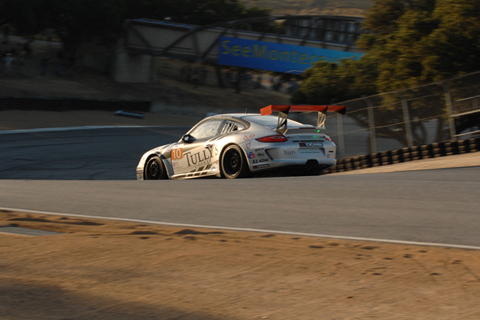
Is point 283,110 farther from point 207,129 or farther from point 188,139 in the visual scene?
point 188,139

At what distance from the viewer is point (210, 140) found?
35.4 feet

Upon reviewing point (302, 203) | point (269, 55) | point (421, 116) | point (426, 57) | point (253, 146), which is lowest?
point (302, 203)

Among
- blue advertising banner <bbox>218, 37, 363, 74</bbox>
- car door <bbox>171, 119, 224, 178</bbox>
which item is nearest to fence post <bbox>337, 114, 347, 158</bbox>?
car door <bbox>171, 119, 224, 178</bbox>

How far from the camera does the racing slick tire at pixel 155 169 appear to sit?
11922mm

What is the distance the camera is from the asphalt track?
19.8 feet

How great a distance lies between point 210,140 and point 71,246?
5.65 meters

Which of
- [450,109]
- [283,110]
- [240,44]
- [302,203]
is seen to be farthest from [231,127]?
[240,44]

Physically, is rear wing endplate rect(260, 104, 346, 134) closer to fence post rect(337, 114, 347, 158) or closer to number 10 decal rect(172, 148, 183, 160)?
number 10 decal rect(172, 148, 183, 160)

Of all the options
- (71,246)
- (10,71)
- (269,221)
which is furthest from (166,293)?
(10,71)

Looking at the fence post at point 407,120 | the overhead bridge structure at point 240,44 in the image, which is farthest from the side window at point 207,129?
the overhead bridge structure at point 240,44

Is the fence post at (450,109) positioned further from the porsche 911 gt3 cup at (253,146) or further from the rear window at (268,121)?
the rear window at (268,121)

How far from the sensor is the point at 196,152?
36.2ft

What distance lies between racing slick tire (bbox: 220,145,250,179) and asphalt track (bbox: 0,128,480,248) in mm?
429

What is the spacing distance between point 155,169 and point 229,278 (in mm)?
8034
